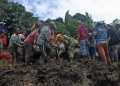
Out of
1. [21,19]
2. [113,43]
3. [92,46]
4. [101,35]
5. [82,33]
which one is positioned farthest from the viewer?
[21,19]

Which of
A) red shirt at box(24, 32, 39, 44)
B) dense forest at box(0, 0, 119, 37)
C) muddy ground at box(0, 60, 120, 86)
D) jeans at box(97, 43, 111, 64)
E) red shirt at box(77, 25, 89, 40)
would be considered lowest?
muddy ground at box(0, 60, 120, 86)

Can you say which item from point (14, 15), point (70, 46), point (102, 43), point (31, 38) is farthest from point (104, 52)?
point (14, 15)

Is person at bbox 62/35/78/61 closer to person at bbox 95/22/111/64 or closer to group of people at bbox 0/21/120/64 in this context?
group of people at bbox 0/21/120/64

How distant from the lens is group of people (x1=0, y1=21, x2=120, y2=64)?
1762cm

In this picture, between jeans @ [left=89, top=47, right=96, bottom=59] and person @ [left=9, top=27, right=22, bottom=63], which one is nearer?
person @ [left=9, top=27, right=22, bottom=63]

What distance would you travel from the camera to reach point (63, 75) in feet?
49.2

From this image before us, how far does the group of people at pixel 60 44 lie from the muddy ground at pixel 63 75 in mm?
837

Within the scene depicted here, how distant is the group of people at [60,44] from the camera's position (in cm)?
1762

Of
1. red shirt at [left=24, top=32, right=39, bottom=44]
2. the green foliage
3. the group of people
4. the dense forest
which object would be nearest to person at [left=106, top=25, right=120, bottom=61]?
the group of people

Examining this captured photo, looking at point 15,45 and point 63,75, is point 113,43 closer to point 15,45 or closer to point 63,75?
point 15,45

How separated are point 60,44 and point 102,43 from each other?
10.4 ft

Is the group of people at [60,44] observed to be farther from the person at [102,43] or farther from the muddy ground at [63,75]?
the muddy ground at [63,75]

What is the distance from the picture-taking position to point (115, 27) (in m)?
19.5

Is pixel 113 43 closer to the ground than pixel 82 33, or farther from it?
closer to the ground
